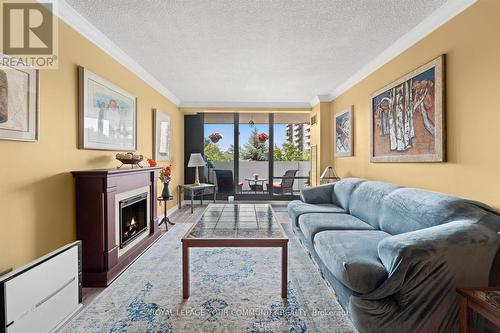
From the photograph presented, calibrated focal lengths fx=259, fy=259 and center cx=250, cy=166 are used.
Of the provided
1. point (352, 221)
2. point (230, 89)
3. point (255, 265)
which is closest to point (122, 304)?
point (255, 265)

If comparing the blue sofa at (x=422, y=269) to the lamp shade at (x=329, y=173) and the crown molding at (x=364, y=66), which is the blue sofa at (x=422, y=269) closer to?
the crown molding at (x=364, y=66)

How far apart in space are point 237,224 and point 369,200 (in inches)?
61.1

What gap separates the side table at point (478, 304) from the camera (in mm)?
A: 1267

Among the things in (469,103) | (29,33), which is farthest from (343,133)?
(29,33)

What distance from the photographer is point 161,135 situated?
4.88 m

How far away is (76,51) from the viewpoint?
2.56 metres

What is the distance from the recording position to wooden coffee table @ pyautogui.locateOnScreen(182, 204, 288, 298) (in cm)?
217

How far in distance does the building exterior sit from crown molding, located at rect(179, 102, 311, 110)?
2.91ft

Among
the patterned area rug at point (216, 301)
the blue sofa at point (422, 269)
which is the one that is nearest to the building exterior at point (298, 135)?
the patterned area rug at point (216, 301)

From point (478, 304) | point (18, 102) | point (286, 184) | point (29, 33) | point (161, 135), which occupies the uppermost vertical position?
point (29, 33)

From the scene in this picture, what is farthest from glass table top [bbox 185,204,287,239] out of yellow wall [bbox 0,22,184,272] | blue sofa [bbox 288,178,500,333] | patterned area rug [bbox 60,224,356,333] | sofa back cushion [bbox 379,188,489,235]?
yellow wall [bbox 0,22,184,272]

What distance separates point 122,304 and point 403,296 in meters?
2.04

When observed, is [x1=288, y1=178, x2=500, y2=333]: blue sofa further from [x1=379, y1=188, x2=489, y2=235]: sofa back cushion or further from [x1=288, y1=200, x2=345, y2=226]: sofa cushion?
[x1=288, y1=200, x2=345, y2=226]: sofa cushion

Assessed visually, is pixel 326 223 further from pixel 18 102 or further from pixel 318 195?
pixel 18 102
